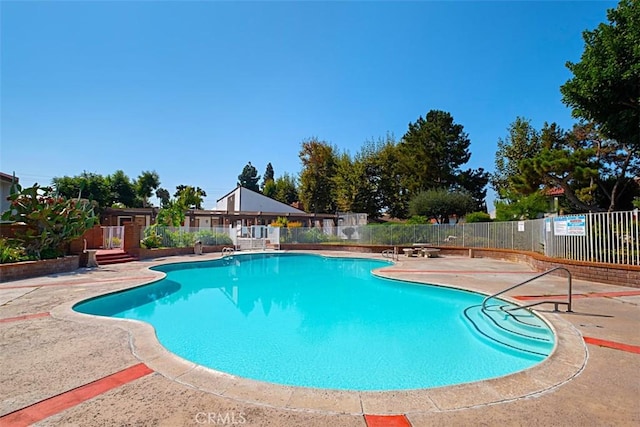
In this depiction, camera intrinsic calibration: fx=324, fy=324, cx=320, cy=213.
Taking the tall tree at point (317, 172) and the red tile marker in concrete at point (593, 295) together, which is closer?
the red tile marker in concrete at point (593, 295)

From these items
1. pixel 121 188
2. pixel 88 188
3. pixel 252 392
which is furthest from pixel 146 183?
pixel 252 392

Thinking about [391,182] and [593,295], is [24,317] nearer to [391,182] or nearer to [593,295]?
[593,295]

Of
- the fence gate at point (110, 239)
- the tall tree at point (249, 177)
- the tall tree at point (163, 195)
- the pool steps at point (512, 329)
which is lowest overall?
the pool steps at point (512, 329)

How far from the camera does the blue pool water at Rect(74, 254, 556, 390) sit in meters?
4.98

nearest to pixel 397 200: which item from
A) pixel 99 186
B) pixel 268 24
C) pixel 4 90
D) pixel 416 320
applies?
pixel 268 24

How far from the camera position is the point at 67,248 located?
13.9 meters

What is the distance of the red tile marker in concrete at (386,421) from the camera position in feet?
9.16

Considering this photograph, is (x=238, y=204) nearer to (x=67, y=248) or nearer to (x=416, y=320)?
(x=67, y=248)

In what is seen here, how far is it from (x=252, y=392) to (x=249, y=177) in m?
80.8

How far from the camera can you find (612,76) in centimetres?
1131

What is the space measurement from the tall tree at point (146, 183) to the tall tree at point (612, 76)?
41.5 meters

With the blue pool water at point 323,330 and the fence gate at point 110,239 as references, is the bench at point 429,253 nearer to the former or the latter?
the blue pool water at point 323,330

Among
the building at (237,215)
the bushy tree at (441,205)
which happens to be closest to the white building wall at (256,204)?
the building at (237,215)

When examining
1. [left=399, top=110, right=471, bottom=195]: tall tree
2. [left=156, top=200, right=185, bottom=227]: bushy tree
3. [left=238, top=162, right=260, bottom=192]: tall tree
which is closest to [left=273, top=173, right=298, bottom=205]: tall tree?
[left=399, top=110, right=471, bottom=195]: tall tree
